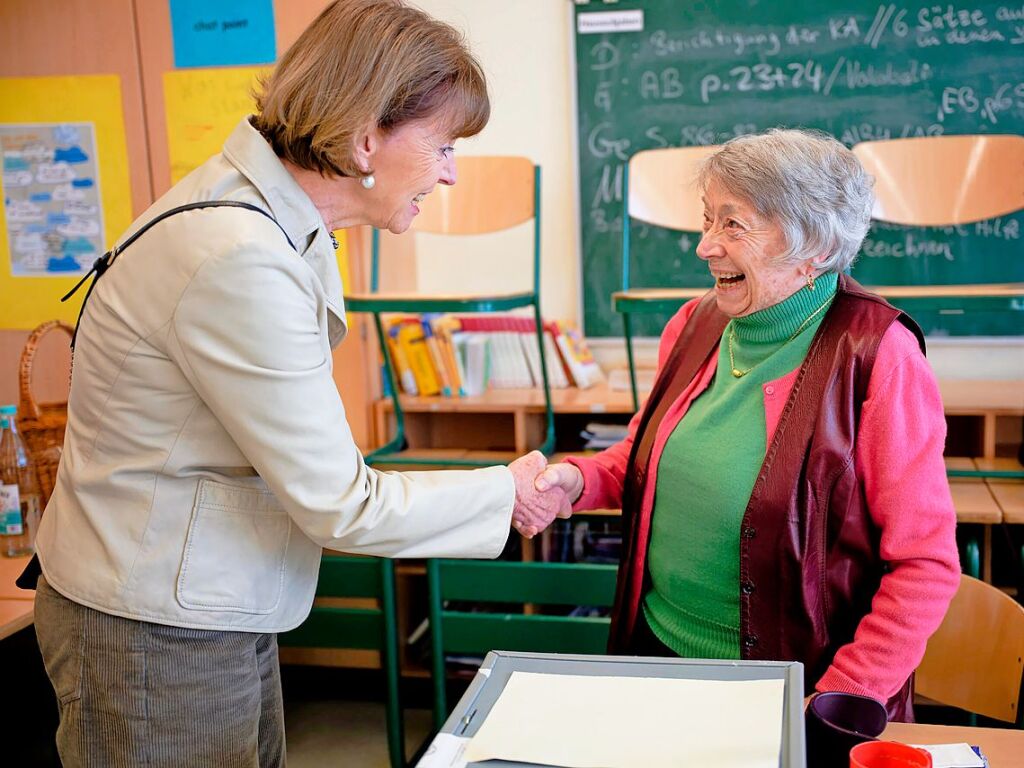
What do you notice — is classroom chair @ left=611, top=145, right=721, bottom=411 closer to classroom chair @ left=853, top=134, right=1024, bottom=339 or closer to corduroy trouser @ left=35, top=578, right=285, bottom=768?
classroom chair @ left=853, top=134, right=1024, bottom=339

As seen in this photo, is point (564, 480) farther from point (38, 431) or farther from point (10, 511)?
point (38, 431)

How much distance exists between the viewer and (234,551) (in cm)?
133

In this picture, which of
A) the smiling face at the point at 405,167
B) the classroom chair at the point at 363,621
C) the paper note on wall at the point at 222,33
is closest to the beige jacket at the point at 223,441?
the smiling face at the point at 405,167

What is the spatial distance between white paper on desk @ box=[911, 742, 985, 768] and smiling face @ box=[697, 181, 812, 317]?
2.55ft

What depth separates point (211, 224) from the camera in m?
1.23

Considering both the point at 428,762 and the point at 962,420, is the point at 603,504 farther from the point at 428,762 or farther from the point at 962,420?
the point at 962,420

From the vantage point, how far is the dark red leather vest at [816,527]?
1602 millimetres

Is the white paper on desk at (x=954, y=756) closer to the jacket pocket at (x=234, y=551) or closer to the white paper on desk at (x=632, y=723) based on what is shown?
the white paper on desk at (x=632, y=723)

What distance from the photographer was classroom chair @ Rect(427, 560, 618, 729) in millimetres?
2586

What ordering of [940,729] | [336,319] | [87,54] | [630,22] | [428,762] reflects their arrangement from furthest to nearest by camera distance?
[630,22] < [87,54] < [336,319] < [940,729] < [428,762]

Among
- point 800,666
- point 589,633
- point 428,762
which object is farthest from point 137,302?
point 589,633

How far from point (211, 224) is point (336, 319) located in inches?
10.3

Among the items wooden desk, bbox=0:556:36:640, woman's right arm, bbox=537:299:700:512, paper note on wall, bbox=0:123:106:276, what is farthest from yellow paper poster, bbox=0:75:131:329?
woman's right arm, bbox=537:299:700:512

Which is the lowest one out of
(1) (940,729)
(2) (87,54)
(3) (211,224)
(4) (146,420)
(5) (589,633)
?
(5) (589,633)
